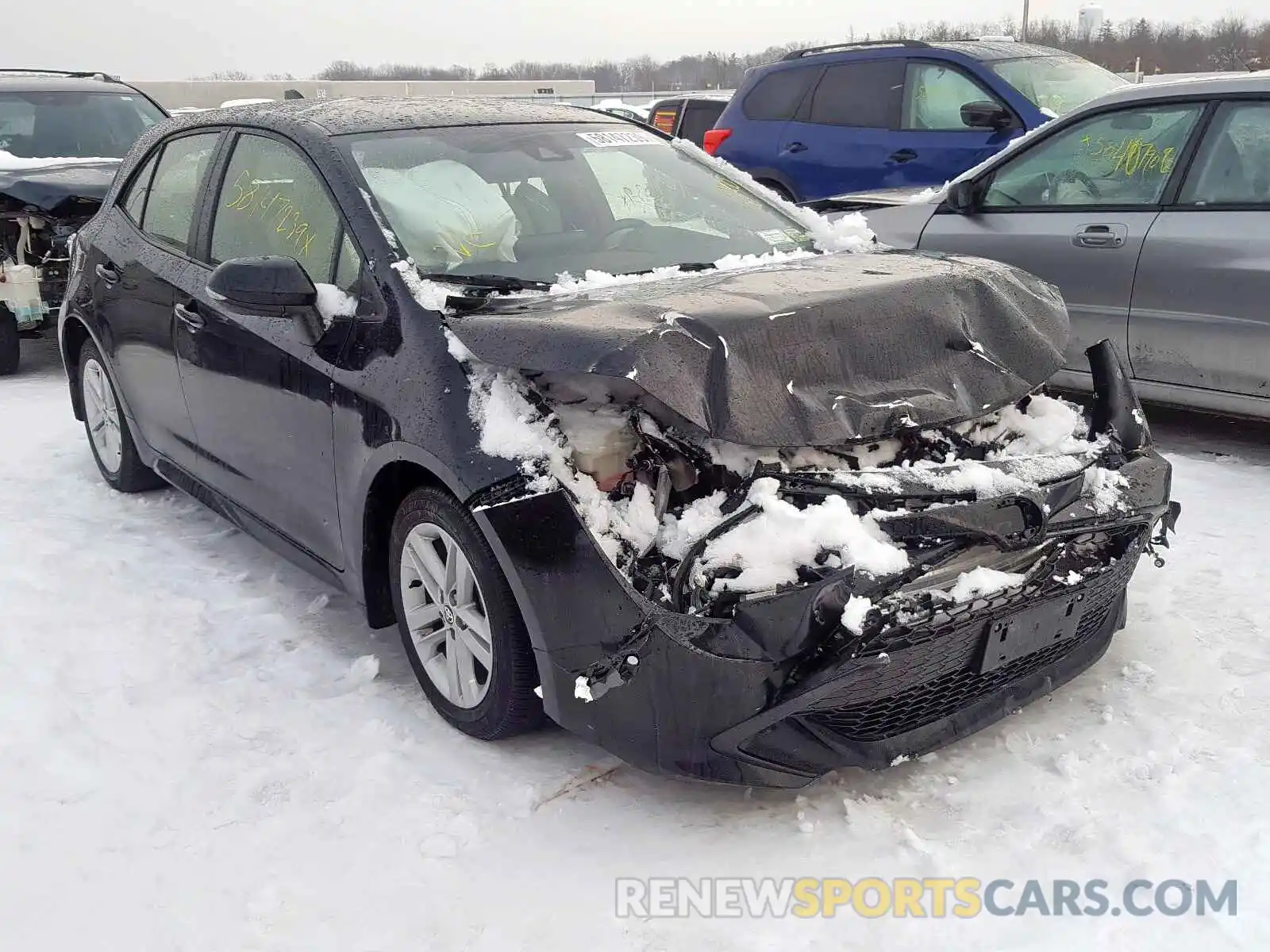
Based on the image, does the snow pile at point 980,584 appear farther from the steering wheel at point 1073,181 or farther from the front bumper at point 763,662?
the steering wheel at point 1073,181

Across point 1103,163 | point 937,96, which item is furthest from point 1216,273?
point 937,96

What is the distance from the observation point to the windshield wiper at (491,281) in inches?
123

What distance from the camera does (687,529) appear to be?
248 centimetres

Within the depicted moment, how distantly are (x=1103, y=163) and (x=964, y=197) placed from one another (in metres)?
0.66

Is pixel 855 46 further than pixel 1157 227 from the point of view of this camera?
Yes

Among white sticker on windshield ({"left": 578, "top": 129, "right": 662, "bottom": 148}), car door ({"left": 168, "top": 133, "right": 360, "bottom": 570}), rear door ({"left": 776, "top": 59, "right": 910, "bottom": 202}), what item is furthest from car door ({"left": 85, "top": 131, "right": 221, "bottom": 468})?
rear door ({"left": 776, "top": 59, "right": 910, "bottom": 202})

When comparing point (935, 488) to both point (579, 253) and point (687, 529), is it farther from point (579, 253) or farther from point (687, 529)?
point (579, 253)

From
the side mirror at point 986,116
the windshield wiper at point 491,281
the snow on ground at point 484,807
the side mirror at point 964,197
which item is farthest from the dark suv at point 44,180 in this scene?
the side mirror at point 986,116

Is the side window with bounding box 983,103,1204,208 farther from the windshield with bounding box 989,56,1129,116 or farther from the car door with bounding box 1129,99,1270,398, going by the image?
the windshield with bounding box 989,56,1129,116

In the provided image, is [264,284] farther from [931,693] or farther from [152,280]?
[931,693]

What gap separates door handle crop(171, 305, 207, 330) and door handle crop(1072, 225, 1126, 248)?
3800 millimetres

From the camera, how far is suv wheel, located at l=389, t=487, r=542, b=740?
2.76m

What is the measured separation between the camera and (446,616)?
300 cm

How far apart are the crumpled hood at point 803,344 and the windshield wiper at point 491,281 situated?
0.14 metres
